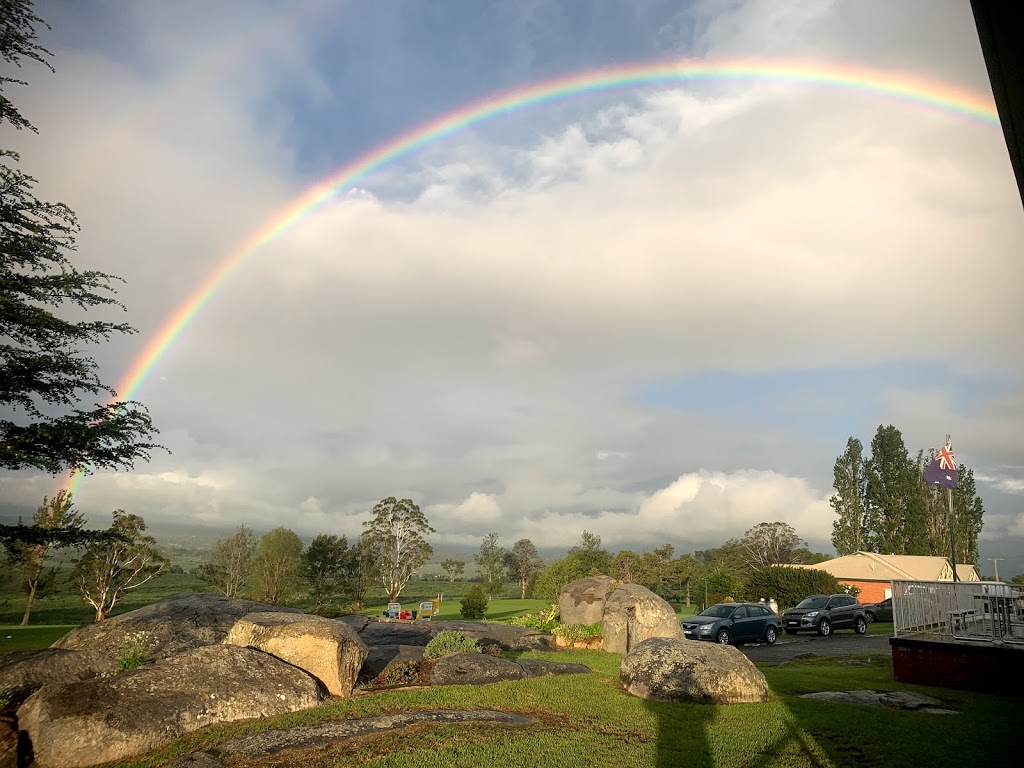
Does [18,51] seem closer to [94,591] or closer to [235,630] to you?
[235,630]

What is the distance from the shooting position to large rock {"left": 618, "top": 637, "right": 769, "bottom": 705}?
41.8 feet

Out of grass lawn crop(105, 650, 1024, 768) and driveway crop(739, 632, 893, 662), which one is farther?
driveway crop(739, 632, 893, 662)

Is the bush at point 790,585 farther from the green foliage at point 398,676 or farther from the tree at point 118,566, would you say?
the tree at point 118,566

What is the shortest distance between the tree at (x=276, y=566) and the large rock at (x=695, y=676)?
41145 millimetres

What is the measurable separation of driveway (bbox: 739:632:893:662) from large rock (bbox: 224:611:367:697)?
51.8 ft

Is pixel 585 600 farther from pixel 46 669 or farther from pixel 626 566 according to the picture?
pixel 626 566

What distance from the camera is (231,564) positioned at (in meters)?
52.0

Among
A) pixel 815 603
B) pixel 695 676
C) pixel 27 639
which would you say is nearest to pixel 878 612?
pixel 815 603

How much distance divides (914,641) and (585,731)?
10979 millimetres

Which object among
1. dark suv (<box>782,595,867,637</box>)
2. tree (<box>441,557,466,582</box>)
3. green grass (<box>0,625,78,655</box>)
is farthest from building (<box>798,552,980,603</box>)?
tree (<box>441,557,466,582</box>)

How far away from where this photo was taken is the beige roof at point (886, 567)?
2199 inches

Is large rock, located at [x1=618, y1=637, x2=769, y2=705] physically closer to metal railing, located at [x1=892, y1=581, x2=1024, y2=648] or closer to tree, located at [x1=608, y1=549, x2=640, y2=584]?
metal railing, located at [x1=892, y1=581, x2=1024, y2=648]

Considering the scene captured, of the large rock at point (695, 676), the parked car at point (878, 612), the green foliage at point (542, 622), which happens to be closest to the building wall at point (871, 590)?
the parked car at point (878, 612)

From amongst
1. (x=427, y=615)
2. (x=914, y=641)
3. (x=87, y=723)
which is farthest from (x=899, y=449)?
(x=87, y=723)
